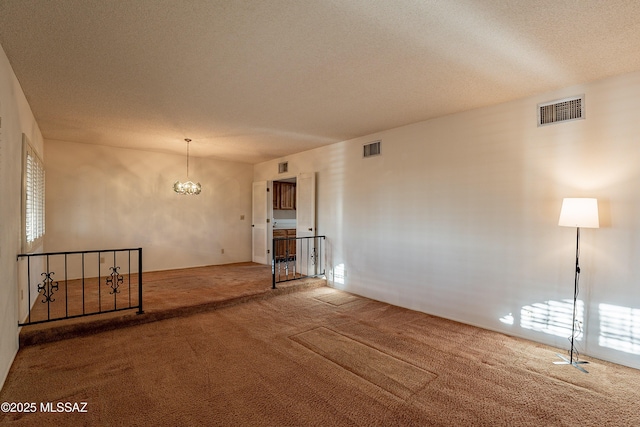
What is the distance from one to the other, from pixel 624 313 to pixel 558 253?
0.72 meters

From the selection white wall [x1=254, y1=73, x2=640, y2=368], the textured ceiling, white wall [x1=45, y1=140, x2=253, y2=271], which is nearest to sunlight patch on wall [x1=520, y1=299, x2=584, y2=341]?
white wall [x1=254, y1=73, x2=640, y2=368]

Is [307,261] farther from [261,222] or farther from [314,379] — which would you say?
[314,379]

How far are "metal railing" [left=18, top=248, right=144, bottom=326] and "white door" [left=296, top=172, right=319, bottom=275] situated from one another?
302cm

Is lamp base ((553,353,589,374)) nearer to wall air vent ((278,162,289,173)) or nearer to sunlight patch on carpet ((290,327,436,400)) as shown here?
sunlight patch on carpet ((290,327,436,400))

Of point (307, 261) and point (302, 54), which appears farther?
point (307, 261)

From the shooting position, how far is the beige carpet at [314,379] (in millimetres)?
2105

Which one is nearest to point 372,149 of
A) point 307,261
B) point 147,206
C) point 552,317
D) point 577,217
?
point 307,261

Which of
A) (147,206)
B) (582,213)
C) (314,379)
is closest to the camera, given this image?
(314,379)

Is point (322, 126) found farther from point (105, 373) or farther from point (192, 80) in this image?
point (105, 373)

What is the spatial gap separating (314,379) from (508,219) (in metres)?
2.85

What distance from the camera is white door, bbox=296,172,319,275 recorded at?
6.07 m

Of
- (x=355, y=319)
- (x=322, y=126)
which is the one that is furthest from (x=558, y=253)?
(x=322, y=126)

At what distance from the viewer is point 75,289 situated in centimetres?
498

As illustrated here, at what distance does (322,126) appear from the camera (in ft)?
15.4
